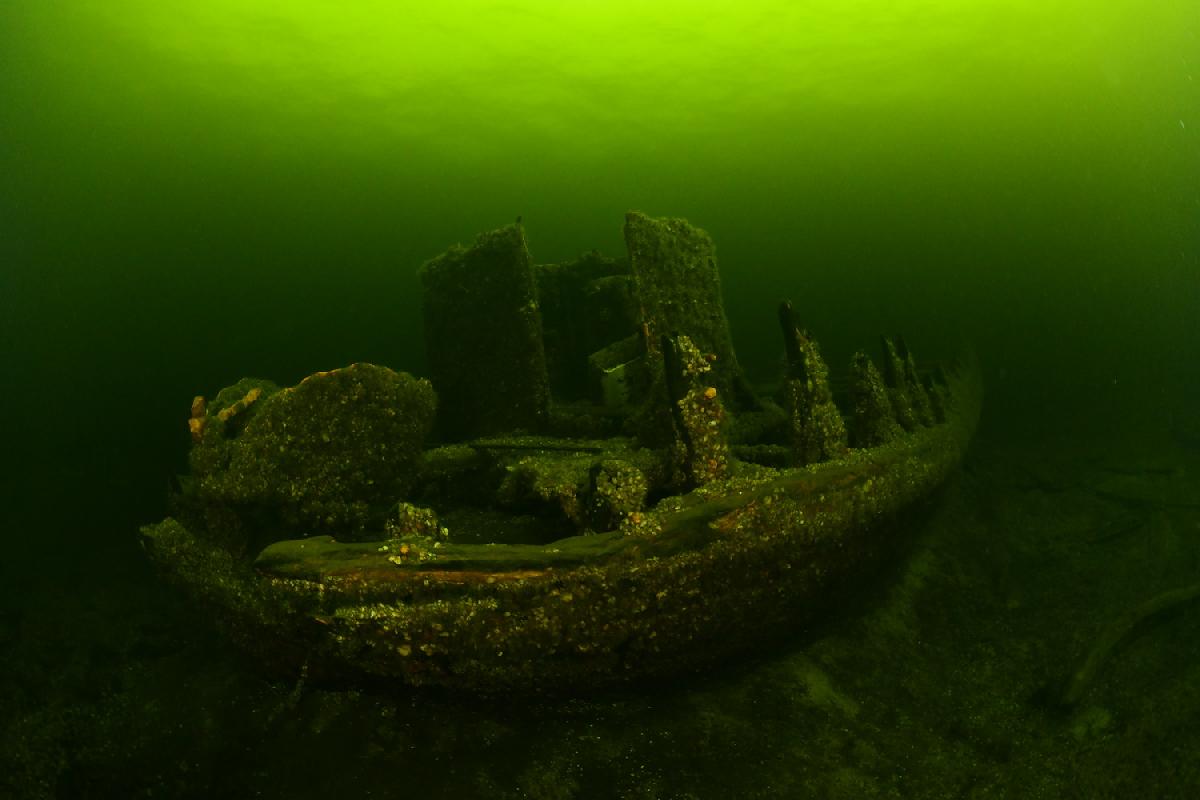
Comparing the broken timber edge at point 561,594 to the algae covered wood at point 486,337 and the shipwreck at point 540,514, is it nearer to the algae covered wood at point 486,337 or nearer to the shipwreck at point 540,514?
the shipwreck at point 540,514

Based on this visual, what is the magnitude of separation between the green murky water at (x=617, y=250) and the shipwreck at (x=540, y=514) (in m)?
0.51

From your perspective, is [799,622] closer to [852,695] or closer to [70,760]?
[852,695]

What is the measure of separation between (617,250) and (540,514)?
178 feet

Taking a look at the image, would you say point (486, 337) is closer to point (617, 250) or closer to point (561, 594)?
point (561, 594)

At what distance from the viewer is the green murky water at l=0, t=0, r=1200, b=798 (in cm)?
334

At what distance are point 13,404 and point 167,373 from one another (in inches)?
404

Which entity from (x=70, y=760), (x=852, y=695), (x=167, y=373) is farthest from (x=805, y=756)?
(x=167, y=373)

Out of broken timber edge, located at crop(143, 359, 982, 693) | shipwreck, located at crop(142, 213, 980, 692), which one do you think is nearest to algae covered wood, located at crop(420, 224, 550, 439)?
shipwreck, located at crop(142, 213, 980, 692)

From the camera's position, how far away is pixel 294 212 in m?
54.8

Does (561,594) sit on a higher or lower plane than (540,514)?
lower

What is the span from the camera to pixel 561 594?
279cm

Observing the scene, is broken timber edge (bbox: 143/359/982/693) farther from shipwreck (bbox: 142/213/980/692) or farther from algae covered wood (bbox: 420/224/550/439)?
algae covered wood (bbox: 420/224/550/439)

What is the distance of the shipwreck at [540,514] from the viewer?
111 inches

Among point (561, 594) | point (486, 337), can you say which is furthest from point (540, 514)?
point (486, 337)
